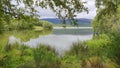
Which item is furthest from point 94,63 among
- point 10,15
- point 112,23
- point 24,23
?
point 112,23

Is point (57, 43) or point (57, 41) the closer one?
point (57, 43)

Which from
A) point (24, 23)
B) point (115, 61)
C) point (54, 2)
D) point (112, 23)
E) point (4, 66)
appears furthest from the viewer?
point (112, 23)

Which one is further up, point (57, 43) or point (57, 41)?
point (57, 43)

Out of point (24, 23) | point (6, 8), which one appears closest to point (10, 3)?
point (6, 8)

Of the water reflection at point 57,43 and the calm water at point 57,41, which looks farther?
the calm water at point 57,41

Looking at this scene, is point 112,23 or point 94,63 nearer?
point 94,63

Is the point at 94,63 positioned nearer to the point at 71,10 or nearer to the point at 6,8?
the point at 71,10

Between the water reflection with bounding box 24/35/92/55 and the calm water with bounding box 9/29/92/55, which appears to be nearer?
the water reflection with bounding box 24/35/92/55

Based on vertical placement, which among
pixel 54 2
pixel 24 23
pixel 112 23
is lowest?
pixel 112 23

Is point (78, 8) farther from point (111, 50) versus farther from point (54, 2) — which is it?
point (111, 50)

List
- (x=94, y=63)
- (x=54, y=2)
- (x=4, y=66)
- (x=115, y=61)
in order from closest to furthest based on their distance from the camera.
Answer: (x=54, y=2), (x=115, y=61), (x=94, y=63), (x=4, y=66)

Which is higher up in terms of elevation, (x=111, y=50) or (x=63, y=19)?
(x=63, y=19)

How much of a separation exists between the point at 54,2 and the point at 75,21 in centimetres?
58

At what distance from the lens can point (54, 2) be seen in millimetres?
6371
